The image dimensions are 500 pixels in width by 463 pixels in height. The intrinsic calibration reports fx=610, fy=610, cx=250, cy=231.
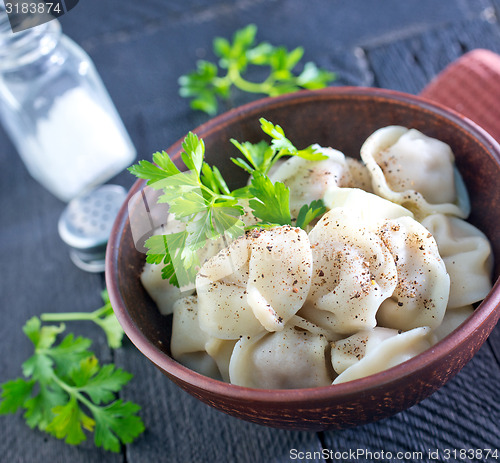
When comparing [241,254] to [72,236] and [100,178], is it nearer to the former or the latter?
[72,236]

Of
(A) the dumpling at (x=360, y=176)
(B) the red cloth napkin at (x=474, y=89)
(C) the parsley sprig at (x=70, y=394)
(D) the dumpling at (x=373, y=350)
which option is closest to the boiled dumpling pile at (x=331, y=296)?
(D) the dumpling at (x=373, y=350)

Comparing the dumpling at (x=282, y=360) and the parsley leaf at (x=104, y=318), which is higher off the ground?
the dumpling at (x=282, y=360)

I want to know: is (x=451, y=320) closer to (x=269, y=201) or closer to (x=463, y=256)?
(x=463, y=256)

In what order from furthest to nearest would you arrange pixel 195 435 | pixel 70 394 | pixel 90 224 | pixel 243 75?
pixel 243 75, pixel 90 224, pixel 70 394, pixel 195 435

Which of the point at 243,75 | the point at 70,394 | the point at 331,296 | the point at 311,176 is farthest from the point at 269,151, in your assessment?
the point at 243,75

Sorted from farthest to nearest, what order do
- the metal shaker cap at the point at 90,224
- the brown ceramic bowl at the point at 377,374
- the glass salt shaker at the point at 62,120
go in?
the glass salt shaker at the point at 62,120, the metal shaker cap at the point at 90,224, the brown ceramic bowl at the point at 377,374

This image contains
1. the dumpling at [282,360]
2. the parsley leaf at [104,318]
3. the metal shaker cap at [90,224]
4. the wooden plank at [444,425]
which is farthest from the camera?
the metal shaker cap at [90,224]

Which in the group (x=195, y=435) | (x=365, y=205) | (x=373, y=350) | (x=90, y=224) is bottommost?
(x=195, y=435)

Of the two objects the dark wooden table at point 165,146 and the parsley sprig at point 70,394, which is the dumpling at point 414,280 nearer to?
the dark wooden table at point 165,146
